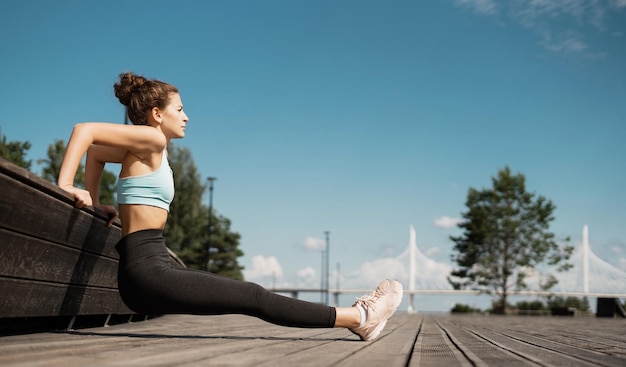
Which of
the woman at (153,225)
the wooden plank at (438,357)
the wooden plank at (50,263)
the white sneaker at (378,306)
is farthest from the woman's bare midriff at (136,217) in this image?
the wooden plank at (438,357)

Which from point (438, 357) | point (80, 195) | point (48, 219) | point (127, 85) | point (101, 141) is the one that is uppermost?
point (127, 85)

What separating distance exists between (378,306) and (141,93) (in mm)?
1647

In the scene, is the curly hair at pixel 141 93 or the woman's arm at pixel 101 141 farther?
the curly hair at pixel 141 93

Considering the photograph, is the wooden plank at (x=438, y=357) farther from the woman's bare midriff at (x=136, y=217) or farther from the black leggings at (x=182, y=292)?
the woman's bare midriff at (x=136, y=217)

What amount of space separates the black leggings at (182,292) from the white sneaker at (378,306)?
0.31 meters

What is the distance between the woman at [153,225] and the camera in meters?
2.88

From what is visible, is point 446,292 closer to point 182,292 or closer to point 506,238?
point 506,238

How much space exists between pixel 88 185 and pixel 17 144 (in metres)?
36.3

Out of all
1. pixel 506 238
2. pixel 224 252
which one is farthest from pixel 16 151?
pixel 506 238

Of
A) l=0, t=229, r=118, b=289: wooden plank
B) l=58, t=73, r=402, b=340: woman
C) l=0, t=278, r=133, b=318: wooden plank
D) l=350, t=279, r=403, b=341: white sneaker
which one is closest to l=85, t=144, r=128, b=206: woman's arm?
l=58, t=73, r=402, b=340: woman

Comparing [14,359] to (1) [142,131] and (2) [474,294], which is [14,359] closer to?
(1) [142,131]

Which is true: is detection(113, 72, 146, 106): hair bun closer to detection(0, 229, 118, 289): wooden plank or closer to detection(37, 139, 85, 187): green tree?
detection(0, 229, 118, 289): wooden plank

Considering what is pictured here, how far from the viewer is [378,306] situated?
11.0ft

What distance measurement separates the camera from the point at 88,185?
339 cm
